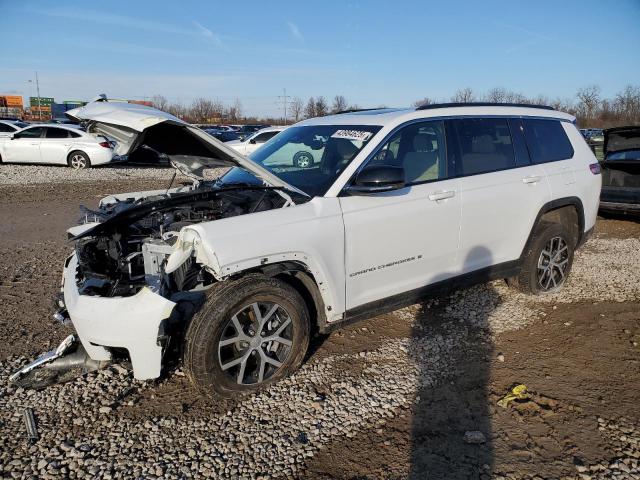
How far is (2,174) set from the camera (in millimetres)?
14805

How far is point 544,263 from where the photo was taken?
5023mm

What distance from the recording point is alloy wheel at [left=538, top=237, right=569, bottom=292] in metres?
4.99

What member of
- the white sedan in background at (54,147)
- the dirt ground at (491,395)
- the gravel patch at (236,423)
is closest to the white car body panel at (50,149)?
the white sedan in background at (54,147)

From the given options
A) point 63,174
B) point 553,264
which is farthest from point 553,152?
point 63,174

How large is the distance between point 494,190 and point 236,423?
2.94 meters

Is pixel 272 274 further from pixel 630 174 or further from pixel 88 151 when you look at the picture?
pixel 88 151

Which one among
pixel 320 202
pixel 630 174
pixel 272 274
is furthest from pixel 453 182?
pixel 630 174

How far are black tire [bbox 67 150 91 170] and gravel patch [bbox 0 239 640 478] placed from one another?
49.4ft

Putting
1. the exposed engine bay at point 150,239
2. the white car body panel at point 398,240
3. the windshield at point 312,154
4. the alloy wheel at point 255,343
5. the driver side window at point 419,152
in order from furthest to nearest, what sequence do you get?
the driver side window at point 419,152, the windshield at point 312,154, the white car body panel at point 398,240, the exposed engine bay at point 150,239, the alloy wheel at point 255,343

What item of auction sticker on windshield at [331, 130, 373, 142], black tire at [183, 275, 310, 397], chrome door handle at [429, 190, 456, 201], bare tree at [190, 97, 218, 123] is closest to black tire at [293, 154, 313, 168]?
auction sticker on windshield at [331, 130, 373, 142]

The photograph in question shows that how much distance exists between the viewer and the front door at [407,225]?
3471 millimetres

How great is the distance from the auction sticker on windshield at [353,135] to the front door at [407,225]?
161mm

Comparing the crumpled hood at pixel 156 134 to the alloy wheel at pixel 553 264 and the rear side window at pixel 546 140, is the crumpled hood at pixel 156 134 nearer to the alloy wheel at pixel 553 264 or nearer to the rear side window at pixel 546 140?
the rear side window at pixel 546 140

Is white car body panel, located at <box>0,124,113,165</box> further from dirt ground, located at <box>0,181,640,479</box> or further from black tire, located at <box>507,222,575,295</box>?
black tire, located at <box>507,222,575,295</box>
